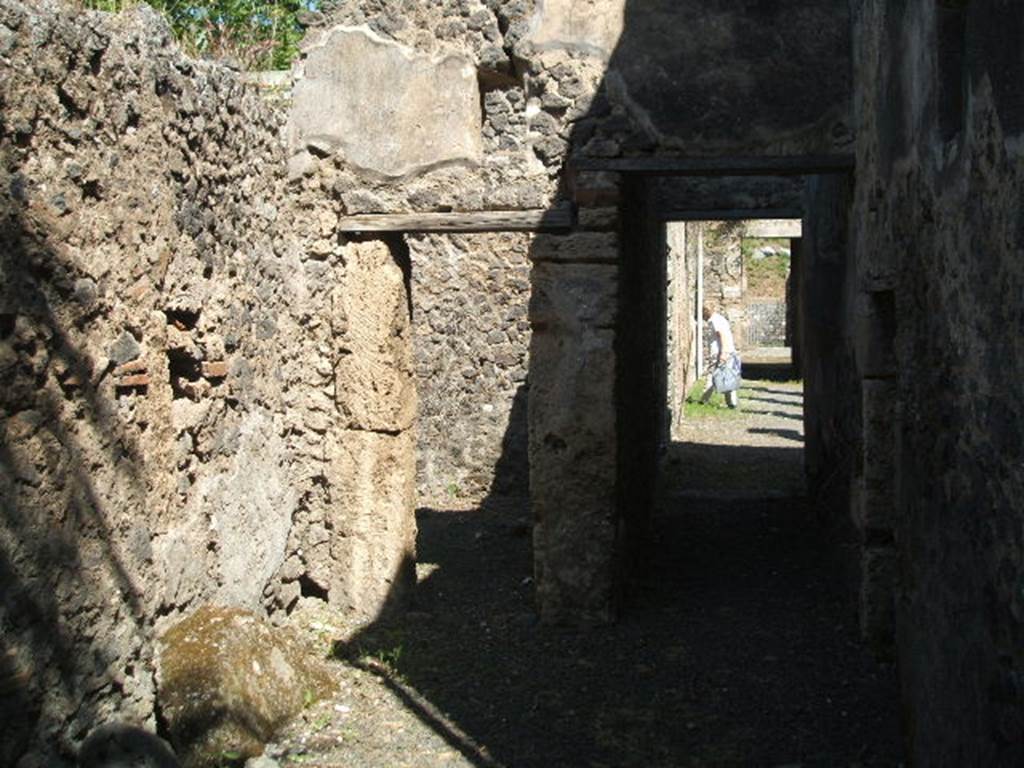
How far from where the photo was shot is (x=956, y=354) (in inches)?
162

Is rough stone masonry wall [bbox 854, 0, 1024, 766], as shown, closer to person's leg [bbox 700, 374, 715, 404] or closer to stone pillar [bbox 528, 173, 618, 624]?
stone pillar [bbox 528, 173, 618, 624]

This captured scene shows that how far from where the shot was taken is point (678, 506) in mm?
10281

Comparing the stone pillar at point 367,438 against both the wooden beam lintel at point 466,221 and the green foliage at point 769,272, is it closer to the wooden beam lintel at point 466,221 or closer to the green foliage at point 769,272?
the wooden beam lintel at point 466,221

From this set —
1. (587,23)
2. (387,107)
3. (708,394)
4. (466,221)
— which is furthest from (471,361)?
(708,394)

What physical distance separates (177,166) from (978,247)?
3267mm

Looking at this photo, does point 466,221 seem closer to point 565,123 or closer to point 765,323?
point 565,123

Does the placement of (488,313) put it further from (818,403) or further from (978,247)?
(978,247)

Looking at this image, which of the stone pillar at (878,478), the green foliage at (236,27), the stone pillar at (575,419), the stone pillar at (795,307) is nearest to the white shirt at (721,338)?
the stone pillar at (795,307)

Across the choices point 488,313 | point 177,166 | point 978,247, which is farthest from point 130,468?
point 488,313

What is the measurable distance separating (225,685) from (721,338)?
1284 centimetres

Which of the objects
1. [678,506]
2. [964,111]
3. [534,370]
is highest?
[964,111]

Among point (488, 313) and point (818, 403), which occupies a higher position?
point (488, 313)

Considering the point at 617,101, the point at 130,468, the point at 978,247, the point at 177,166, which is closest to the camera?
the point at 978,247

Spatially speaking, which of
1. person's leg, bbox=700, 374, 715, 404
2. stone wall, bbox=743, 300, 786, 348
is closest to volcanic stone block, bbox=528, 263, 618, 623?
person's leg, bbox=700, 374, 715, 404
